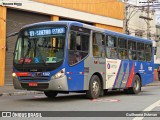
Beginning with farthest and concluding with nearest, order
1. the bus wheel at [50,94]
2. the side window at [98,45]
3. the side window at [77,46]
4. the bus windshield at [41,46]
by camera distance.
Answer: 1. the bus wheel at [50,94]
2. the side window at [98,45]
3. the side window at [77,46]
4. the bus windshield at [41,46]

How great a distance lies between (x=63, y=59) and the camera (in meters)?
14.0

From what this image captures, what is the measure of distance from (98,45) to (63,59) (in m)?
2.76

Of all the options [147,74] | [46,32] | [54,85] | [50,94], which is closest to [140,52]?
[147,74]

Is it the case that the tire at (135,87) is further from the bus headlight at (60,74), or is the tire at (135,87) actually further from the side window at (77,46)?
the bus headlight at (60,74)

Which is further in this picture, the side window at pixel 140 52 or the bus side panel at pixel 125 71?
the side window at pixel 140 52

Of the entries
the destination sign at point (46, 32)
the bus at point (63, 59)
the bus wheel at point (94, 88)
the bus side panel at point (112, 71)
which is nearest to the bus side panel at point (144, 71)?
the bus side panel at point (112, 71)

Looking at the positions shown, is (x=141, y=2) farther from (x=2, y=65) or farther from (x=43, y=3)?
(x=2, y=65)

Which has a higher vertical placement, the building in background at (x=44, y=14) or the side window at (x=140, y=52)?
the building in background at (x=44, y=14)

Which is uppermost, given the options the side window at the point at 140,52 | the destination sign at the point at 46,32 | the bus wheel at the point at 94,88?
the destination sign at the point at 46,32

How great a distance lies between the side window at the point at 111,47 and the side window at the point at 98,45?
0.51 meters

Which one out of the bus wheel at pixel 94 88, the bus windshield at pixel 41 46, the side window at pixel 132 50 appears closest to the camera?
the bus windshield at pixel 41 46

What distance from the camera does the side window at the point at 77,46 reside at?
14.3 metres

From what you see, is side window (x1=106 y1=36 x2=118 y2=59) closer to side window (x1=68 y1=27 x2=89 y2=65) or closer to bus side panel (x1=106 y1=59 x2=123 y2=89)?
bus side panel (x1=106 y1=59 x2=123 y2=89)

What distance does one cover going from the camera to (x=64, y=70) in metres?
13.9
